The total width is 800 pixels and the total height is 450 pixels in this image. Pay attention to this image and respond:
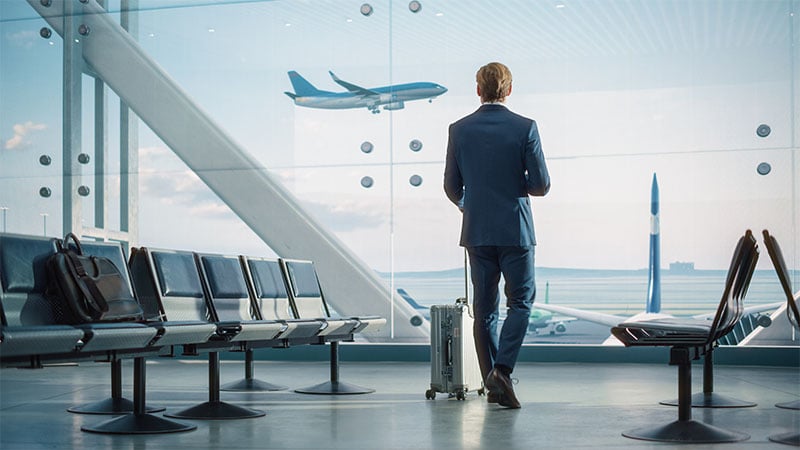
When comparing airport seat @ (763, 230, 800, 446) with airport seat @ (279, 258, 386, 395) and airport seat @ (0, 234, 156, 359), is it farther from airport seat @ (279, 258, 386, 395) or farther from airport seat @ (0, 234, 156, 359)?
airport seat @ (279, 258, 386, 395)

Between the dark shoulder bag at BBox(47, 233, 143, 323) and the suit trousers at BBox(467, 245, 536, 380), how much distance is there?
1.95m

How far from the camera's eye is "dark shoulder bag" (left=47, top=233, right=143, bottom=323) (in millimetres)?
4324

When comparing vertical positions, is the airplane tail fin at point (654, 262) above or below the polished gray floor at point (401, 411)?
above

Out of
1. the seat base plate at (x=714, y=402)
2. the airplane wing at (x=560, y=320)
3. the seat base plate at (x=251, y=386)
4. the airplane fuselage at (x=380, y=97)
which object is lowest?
the seat base plate at (x=251, y=386)

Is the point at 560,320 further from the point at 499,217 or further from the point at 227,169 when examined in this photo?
the point at 499,217

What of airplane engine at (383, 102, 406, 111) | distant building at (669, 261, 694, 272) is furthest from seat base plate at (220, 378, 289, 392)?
distant building at (669, 261, 694, 272)

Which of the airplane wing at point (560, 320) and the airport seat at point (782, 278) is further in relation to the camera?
the airplane wing at point (560, 320)

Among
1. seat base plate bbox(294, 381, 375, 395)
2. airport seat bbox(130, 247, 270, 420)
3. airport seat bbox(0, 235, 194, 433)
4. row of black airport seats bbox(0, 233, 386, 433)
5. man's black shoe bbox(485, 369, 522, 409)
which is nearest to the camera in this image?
airport seat bbox(0, 235, 194, 433)

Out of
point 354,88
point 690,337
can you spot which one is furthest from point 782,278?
point 354,88

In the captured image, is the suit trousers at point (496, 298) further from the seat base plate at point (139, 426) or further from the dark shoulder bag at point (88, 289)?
the dark shoulder bag at point (88, 289)

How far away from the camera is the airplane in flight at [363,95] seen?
9.67m

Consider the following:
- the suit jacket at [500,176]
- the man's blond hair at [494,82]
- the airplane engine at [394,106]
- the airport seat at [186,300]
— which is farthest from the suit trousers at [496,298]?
the airplane engine at [394,106]

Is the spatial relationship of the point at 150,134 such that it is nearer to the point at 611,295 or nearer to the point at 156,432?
the point at 611,295

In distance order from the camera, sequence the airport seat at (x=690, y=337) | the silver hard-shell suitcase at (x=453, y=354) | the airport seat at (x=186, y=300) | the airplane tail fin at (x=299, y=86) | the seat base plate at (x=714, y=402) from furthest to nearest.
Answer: the airplane tail fin at (x=299, y=86), the silver hard-shell suitcase at (x=453, y=354), the seat base plate at (x=714, y=402), the airport seat at (x=186, y=300), the airport seat at (x=690, y=337)
